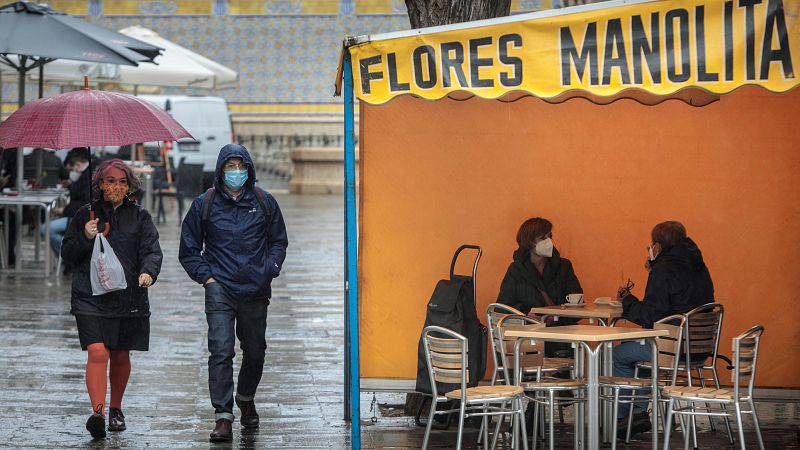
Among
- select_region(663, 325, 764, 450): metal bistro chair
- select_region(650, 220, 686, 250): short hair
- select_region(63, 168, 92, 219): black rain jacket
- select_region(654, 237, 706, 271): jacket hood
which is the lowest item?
select_region(663, 325, 764, 450): metal bistro chair

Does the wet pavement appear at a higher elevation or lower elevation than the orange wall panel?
lower

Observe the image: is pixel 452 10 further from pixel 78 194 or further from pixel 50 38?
pixel 78 194

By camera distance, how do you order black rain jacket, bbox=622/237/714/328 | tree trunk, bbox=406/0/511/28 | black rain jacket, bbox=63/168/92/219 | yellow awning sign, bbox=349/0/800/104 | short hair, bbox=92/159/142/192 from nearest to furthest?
yellow awning sign, bbox=349/0/800/104 → short hair, bbox=92/159/142/192 → black rain jacket, bbox=622/237/714/328 → tree trunk, bbox=406/0/511/28 → black rain jacket, bbox=63/168/92/219

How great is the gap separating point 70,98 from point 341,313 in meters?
5.90

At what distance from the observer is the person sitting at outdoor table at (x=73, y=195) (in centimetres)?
1387

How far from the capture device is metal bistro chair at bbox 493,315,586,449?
714cm

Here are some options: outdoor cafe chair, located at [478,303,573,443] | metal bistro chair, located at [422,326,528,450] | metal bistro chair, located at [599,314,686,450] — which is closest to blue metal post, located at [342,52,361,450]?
metal bistro chair, located at [422,326,528,450]

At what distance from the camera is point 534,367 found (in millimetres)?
7781

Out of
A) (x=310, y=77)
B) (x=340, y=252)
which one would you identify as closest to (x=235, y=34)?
(x=310, y=77)

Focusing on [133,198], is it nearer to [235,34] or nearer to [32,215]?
[32,215]

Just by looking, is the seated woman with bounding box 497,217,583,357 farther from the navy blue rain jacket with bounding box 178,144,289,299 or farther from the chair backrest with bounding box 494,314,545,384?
the navy blue rain jacket with bounding box 178,144,289,299

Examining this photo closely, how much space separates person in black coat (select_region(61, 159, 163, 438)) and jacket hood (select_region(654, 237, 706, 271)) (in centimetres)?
307

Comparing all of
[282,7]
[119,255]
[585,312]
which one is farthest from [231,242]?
[282,7]

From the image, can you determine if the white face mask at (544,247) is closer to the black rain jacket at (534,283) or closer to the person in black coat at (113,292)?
the black rain jacket at (534,283)
